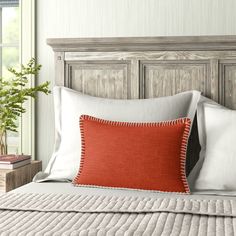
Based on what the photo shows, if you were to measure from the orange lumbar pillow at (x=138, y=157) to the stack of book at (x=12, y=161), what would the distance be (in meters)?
0.57

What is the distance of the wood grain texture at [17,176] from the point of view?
2.85 m

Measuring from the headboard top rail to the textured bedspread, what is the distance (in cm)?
116

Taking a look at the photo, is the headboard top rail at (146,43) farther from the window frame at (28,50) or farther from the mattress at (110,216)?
the mattress at (110,216)

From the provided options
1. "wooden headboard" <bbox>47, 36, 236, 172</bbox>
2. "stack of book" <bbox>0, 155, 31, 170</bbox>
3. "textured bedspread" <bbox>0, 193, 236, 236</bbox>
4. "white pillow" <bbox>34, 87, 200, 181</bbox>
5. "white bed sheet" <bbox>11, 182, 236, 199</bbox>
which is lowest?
"white bed sheet" <bbox>11, 182, 236, 199</bbox>

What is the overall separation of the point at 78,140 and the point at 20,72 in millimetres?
800

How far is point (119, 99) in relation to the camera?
3035 mm

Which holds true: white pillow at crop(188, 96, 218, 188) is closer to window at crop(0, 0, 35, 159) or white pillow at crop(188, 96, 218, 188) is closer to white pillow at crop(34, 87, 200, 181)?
white pillow at crop(34, 87, 200, 181)

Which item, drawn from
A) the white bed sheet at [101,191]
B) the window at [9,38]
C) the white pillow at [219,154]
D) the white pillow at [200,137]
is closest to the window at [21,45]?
the window at [9,38]

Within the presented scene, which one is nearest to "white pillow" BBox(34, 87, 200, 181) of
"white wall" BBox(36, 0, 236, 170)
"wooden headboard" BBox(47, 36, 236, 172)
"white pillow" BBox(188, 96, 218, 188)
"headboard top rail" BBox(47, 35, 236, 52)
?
"white pillow" BBox(188, 96, 218, 188)

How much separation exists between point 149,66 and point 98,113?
474mm

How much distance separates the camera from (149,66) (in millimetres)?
3055

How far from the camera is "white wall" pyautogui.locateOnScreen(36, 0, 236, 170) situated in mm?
3113

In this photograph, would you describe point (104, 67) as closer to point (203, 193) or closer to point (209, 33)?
point (209, 33)

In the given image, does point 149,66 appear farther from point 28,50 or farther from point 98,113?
point 28,50
